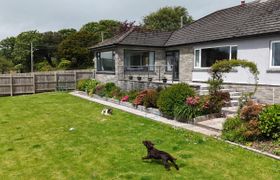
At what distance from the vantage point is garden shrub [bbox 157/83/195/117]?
11617 mm

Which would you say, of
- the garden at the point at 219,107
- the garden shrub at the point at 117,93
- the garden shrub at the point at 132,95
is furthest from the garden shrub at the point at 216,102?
the garden shrub at the point at 117,93

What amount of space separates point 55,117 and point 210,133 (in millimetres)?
6984

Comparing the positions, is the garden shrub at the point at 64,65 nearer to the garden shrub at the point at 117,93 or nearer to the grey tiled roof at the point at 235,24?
the grey tiled roof at the point at 235,24

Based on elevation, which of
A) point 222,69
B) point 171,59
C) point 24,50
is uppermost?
point 24,50

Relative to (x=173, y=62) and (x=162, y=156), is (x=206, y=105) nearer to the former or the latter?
(x=162, y=156)

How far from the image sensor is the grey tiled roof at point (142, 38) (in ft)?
68.9

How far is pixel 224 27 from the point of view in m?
17.0

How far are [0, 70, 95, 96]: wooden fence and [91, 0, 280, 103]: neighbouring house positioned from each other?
3382 mm

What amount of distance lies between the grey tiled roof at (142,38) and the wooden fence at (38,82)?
21.0ft

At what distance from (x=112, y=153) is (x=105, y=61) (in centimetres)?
1679

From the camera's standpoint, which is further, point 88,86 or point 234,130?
point 88,86

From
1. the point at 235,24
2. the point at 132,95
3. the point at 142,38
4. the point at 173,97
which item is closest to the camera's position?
the point at 173,97

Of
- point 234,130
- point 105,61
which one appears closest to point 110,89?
point 105,61

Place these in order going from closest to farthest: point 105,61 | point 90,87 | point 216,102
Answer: point 216,102, point 90,87, point 105,61
